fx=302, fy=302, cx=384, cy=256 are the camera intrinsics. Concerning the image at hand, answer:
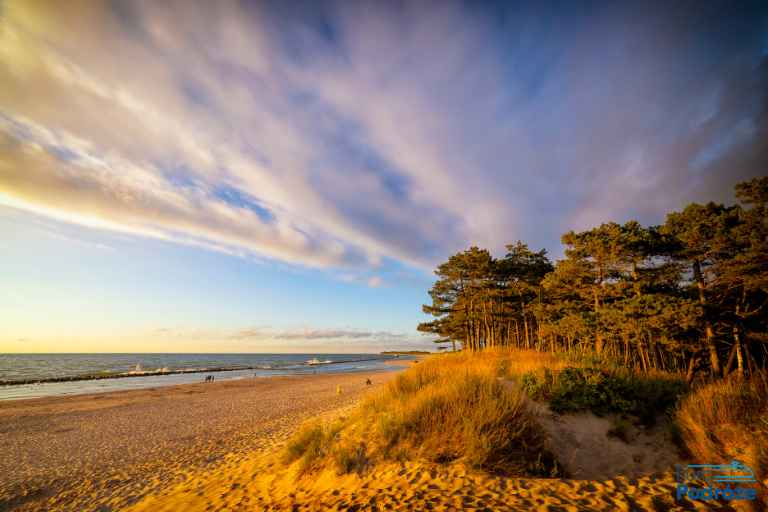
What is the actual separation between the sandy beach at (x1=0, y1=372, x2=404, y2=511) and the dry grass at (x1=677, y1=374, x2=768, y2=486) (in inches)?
460

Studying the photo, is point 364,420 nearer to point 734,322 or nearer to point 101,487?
point 101,487

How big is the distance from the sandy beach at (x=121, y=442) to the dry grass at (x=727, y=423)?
11689mm

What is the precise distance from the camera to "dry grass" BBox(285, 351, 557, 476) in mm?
5691

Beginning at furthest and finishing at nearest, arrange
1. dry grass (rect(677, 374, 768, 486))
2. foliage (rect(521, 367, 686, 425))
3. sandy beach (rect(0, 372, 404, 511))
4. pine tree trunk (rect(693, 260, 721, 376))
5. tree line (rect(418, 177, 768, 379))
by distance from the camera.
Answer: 1. pine tree trunk (rect(693, 260, 721, 376))
2. tree line (rect(418, 177, 768, 379))
3. sandy beach (rect(0, 372, 404, 511))
4. foliage (rect(521, 367, 686, 425))
5. dry grass (rect(677, 374, 768, 486))

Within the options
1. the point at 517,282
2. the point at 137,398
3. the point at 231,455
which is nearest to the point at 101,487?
the point at 231,455

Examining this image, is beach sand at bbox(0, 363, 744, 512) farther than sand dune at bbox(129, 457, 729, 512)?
Yes

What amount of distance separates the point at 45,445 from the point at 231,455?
9563 mm

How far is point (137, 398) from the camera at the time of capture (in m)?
24.8

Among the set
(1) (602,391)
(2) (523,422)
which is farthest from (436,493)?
(1) (602,391)

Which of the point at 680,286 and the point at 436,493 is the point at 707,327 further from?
the point at 436,493

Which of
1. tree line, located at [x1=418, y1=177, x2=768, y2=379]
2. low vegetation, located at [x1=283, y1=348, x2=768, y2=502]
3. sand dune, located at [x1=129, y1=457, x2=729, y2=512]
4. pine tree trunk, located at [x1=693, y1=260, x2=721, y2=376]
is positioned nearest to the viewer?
sand dune, located at [x1=129, y1=457, x2=729, y2=512]
